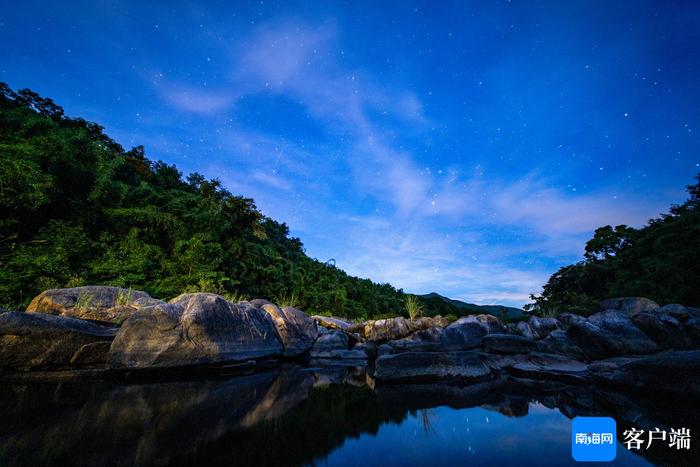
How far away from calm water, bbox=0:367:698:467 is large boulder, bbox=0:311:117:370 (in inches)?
28.0

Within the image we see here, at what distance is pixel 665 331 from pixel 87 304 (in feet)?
49.3

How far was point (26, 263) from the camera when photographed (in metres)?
8.44

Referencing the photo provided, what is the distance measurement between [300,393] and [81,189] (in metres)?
13.6

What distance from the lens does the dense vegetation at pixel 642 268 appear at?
1530 centimetres

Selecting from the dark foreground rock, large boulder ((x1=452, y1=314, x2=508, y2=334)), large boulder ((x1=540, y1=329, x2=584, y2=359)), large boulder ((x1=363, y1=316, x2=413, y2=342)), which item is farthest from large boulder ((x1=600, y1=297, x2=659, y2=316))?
the dark foreground rock

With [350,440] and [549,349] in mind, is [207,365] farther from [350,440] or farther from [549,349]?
[549,349]

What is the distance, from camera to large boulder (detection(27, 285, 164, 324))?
6.40 meters

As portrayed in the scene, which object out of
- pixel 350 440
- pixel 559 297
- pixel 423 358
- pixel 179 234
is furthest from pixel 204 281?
pixel 559 297

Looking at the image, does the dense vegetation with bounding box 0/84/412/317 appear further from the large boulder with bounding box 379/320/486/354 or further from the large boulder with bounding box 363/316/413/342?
the large boulder with bounding box 379/320/486/354

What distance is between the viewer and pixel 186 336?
5754 millimetres

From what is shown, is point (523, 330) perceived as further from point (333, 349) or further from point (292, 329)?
point (292, 329)

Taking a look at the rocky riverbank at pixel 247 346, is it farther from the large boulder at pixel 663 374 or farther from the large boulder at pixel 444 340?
the large boulder at pixel 444 340

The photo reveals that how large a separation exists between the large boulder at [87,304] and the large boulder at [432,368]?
6.21 meters

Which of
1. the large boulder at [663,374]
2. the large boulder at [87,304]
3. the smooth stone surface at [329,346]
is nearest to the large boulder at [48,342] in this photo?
the large boulder at [87,304]
